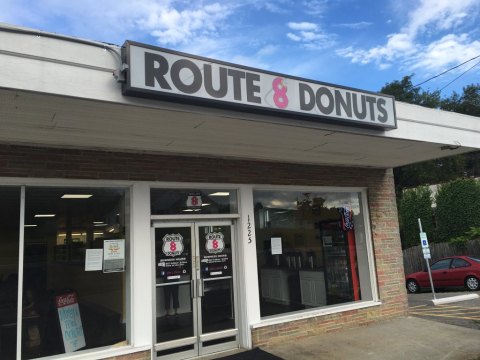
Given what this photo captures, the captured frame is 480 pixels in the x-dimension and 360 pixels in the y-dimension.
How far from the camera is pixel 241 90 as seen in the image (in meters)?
4.97

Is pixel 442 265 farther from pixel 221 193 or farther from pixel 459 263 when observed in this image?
pixel 221 193

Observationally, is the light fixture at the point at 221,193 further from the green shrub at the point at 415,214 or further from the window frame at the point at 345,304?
the green shrub at the point at 415,214

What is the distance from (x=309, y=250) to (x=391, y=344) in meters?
2.23

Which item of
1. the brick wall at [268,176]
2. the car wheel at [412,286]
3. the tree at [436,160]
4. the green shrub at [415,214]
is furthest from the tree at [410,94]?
the brick wall at [268,176]

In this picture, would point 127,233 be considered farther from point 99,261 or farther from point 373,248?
point 373,248

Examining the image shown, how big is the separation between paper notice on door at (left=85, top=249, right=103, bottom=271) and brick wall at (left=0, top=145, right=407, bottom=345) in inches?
42.6

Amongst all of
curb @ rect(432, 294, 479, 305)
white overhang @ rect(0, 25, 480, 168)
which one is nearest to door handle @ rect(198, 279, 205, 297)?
white overhang @ rect(0, 25, 480, 168)

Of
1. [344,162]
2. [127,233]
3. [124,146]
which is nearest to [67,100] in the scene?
[124,146]

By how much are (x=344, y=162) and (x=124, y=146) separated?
4.39 metres

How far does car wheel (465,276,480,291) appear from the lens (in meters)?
15.5

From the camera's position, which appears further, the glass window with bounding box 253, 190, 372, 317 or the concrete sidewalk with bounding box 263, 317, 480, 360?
the glass window with bounding box 253, 190, 372, 317

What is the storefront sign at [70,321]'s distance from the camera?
19.1 ft

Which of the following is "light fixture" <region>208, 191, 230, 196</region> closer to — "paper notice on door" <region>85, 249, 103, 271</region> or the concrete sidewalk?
"paper notice on door" <region>85, 249, 103, 271</region>

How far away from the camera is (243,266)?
7078 mm
